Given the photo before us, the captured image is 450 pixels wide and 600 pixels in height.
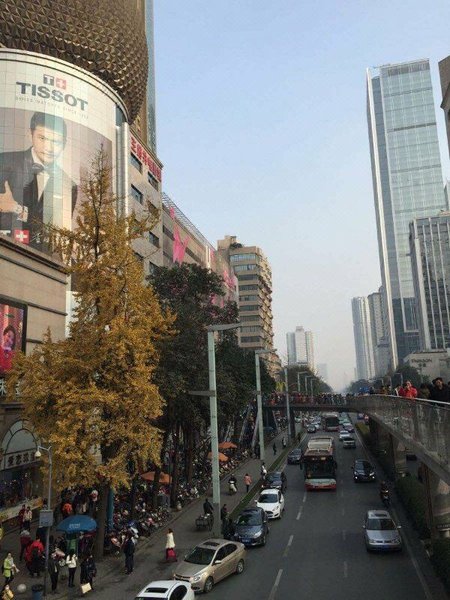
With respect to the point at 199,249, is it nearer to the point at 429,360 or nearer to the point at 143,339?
the point at 143,339

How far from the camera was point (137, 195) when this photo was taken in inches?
2665

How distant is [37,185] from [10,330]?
80.7ft

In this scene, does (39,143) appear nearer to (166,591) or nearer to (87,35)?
(87,35)

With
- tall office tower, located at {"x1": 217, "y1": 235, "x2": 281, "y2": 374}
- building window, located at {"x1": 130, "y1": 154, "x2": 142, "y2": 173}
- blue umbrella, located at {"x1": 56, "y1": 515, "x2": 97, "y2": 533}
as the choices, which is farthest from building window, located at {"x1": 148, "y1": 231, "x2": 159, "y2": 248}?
tall office tower, located at {"x1": 217, "y1": 235, "x2": 281, "y2": 374}

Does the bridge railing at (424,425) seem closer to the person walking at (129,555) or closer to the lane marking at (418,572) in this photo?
the lane marking at (418,572)

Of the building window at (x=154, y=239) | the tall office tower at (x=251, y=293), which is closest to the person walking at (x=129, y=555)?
the building window at (x=154, y=239)

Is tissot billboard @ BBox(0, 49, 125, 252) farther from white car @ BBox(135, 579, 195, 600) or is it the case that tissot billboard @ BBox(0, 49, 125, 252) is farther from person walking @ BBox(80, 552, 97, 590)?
white car @ BBox(135, 579, 195, 600)

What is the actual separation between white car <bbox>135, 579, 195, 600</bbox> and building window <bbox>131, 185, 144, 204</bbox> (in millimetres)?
54050

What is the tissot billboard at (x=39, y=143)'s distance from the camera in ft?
162

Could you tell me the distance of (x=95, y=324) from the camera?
908 inches

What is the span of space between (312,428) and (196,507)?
Result: 64.5 meters

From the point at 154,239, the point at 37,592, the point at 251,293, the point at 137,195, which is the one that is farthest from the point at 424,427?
the point at 251,293

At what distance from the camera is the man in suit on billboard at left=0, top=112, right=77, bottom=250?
161ft

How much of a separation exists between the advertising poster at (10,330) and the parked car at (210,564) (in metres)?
14.6
